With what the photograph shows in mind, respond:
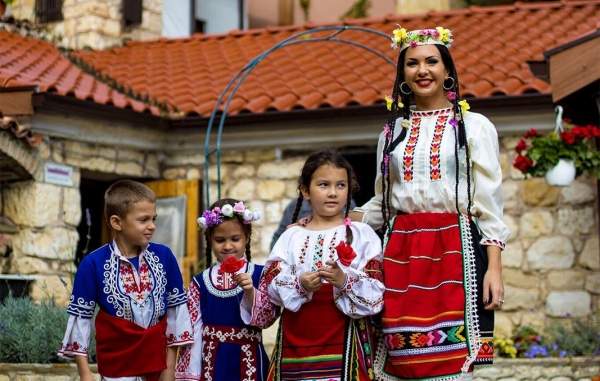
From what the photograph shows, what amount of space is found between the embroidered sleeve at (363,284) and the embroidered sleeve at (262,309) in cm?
36

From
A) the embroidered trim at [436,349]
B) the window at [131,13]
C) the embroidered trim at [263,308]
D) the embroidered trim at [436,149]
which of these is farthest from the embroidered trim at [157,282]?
the window at [131,13]

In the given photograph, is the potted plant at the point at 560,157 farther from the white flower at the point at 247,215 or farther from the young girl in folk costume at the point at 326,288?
the young girl in folk costume at the point at 326,288

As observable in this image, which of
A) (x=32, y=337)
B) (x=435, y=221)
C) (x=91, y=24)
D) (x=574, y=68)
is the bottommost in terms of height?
(x=32, y=337)

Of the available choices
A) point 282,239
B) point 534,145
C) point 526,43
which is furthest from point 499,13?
point 282,239

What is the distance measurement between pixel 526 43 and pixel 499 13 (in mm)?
1304

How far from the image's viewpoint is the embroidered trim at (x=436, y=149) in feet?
13.3

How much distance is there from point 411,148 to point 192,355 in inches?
50.0

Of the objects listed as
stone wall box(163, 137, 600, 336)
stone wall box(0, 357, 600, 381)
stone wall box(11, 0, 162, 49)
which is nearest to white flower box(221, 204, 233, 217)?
stone wall box(0, 357, 600, 381)

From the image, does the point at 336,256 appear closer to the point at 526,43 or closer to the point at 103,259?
the point at 103,259

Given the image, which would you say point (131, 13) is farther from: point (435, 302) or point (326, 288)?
point (435, 302)

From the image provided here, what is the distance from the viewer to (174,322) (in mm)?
4395

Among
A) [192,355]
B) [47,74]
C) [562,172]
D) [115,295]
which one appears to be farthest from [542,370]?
[47,74]

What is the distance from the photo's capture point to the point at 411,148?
13.6 ft

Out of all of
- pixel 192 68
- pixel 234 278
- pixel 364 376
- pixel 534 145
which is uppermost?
pixel 192 68
